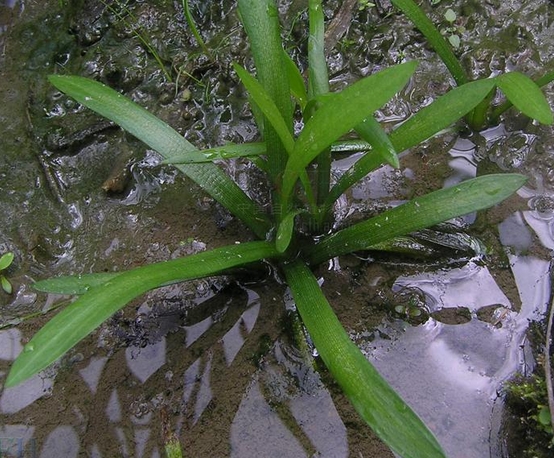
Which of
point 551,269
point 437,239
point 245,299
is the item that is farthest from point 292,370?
point 551,269

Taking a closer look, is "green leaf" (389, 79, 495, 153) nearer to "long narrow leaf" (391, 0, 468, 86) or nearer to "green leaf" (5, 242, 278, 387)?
"long narrow leaf" (391, 0, 468, 86)

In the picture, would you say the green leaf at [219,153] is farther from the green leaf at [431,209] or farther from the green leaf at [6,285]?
the green leaf at [6,285]

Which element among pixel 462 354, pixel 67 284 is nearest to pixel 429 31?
pixel 462 354

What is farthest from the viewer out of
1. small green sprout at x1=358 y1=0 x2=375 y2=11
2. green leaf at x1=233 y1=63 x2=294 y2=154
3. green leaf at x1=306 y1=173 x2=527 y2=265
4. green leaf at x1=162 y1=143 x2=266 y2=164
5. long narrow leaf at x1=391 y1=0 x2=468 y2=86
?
small green sprout at x1=358 y1=0 x2=375 y2=11

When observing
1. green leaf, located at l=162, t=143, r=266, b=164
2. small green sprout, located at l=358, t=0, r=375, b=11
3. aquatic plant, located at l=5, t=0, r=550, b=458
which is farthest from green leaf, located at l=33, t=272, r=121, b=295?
small green sprout, located at l=358, t=0, r=375, b=11

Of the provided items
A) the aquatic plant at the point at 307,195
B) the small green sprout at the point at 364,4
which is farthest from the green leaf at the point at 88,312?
the small green sprout at the point at 364,4

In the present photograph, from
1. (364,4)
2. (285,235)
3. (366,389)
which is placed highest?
(364,4)

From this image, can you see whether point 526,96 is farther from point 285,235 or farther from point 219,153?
point 219,153
